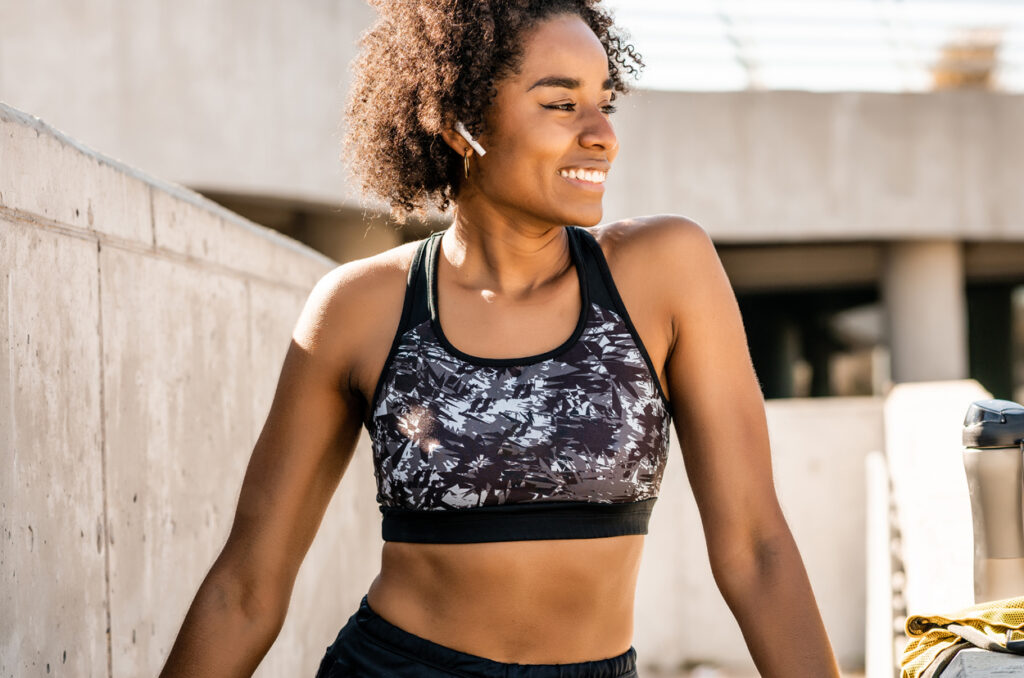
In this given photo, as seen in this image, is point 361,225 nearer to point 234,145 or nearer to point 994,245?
point 234,145

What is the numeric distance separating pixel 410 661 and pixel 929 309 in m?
15.5

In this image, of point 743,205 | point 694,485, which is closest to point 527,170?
point 694,485

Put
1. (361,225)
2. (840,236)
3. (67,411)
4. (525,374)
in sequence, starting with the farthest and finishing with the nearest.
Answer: (840,236) → (361,225) → (67,411) → (525,374)

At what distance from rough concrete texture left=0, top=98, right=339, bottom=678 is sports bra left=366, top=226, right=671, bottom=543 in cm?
66

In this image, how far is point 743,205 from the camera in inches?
603

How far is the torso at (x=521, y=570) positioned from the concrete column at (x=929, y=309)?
1508cm

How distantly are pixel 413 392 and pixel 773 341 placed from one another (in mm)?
26650

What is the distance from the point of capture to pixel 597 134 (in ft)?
7.13

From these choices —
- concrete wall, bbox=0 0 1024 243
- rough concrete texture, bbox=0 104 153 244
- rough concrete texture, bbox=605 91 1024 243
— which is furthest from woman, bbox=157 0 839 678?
rough concrete texture, bbox=605 91 1024 243

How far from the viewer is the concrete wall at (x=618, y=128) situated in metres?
11.4

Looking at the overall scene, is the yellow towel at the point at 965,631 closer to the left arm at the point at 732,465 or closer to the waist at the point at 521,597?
the left arm at the point at 732,465

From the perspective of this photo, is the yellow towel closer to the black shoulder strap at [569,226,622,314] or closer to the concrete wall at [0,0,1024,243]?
the black shoulder strap at [569,226,622,314]

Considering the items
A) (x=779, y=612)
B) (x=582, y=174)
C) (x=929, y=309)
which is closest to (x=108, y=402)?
(x=582, y=174)

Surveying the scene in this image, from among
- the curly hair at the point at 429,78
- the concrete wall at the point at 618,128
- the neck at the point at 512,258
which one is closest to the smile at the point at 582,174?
the neck at the point at 512,258
